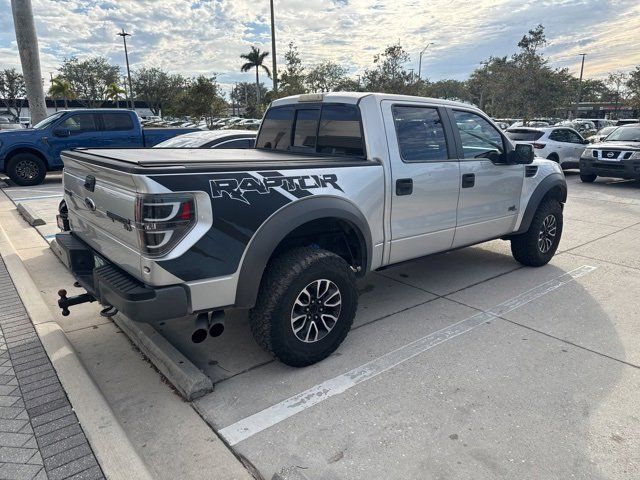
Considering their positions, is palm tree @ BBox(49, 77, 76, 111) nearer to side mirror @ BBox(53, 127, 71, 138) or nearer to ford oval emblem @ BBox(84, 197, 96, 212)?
side mirror @ BBox(53, 127, 71, 138)

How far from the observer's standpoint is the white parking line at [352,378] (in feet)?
8.82

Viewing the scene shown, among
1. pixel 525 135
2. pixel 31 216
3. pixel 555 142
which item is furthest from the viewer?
pixel 525 135

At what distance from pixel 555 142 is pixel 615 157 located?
1.91 meters

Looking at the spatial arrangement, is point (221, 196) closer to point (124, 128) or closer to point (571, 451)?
point (571, 451)

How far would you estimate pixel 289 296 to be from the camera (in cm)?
303

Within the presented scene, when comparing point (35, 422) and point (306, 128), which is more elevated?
point (306, 128)

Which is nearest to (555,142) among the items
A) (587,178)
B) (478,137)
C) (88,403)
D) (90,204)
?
(587,178)

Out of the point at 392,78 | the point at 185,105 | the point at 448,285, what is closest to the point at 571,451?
the point at 448,285

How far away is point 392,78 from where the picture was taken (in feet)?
81.3

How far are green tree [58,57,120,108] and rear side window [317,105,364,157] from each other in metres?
58.5

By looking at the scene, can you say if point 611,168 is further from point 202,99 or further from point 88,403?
point 202,99

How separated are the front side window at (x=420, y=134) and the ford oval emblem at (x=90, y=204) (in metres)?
2.36

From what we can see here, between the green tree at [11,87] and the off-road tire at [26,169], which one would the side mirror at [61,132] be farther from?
the green tree at [11,87]

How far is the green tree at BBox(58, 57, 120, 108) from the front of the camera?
52562 mm
